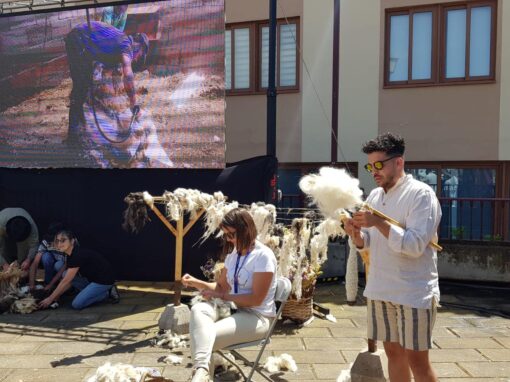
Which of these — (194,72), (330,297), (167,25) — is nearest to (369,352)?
(330,297)

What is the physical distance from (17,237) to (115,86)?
2592mm

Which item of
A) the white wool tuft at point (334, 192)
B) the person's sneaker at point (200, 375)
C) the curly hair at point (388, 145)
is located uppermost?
Result: the curly hair at point (388, 145)

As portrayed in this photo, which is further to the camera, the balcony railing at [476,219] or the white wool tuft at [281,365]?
the balcony railing at [476,219]

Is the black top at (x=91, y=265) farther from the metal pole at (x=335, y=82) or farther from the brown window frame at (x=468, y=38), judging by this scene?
the brown window frame at (x=468, y=38)

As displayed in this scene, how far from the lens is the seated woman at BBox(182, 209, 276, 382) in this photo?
3051mm

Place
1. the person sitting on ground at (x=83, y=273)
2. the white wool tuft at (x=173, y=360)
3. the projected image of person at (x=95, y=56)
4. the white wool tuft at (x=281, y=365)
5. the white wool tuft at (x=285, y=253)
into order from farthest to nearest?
the projected image of person at (x=95, y=56) < the person sitting on ground at (x=83, y=273) < the white wool tuft at (x=285, y=253) < the white wool tuft at (x=173, y=360) < the white wool tuft at (x=281, y=365)

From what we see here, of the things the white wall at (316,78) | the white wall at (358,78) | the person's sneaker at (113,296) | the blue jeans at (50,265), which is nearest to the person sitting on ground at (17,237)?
the blue jeans at (50,265)

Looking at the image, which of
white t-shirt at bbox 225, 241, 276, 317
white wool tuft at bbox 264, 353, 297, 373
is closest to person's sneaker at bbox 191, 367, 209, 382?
white t-shirt at bbox 225, 241, 276, 317

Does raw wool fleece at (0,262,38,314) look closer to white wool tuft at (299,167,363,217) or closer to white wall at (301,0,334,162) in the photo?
white wool tuft at (299,167,363,217)

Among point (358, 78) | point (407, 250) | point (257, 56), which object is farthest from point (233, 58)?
point (407, 250)

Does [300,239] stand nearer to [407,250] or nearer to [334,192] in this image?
[334,192]

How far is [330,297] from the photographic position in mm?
6445

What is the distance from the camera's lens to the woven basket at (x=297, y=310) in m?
5.02

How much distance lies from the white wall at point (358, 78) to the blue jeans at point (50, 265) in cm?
523
